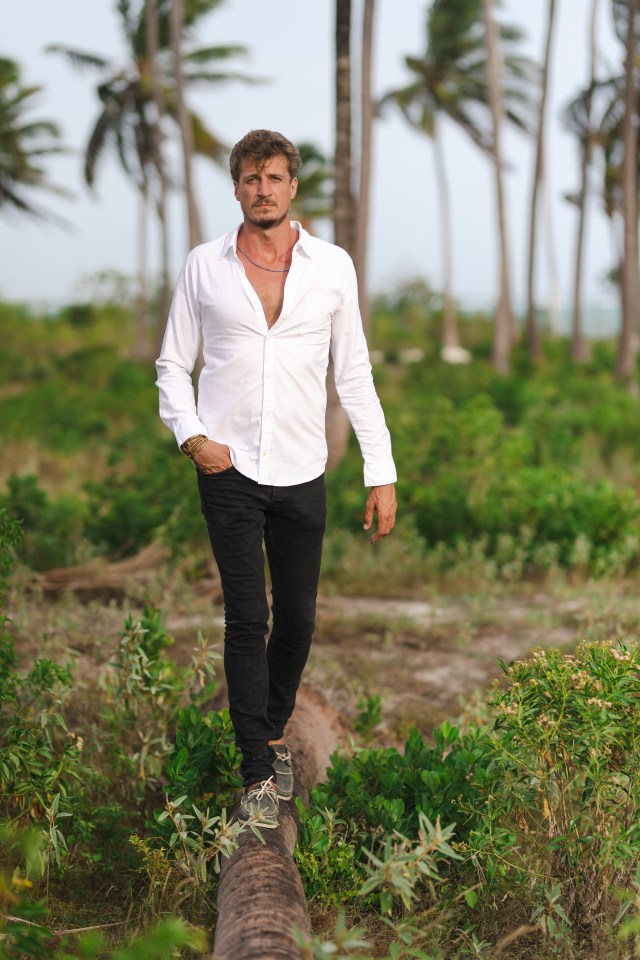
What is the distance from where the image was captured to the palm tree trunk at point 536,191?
22.9 m

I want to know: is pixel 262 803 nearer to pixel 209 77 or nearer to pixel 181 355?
pixel 181 355

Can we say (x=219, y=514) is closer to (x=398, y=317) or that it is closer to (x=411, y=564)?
(x=411, y=564)

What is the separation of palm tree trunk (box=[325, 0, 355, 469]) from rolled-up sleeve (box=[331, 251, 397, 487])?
6087 mm

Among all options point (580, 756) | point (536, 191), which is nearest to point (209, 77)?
point (536, 191)

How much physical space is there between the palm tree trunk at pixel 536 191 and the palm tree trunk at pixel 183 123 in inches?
287

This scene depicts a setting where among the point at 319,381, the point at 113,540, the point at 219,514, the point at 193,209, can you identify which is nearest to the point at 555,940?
the point at 219,514

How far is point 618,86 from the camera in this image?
26.5 m

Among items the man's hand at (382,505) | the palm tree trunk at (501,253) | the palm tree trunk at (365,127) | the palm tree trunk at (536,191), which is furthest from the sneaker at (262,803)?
the palm tree trunk at (536,191)

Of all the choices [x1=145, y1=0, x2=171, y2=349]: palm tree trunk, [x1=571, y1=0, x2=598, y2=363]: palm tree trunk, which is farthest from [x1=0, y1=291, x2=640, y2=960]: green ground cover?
[x1=571, y1=0, x2=598, y2=363]: palm tree trunk

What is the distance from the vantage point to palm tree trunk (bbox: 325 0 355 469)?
10.1 m

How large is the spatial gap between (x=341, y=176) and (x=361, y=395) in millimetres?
7498

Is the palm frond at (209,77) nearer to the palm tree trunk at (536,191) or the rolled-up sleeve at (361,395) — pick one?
the palm tree trunk at (536,191)

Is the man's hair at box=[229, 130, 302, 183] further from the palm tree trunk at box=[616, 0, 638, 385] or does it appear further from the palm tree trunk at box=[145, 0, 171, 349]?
the palm tree trunk at box=[145, 0, 171, 349]

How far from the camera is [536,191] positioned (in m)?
23.9
